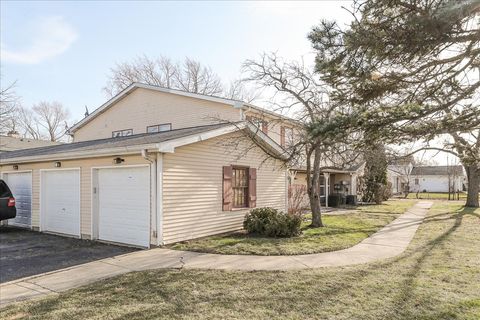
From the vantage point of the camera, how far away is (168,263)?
25.4 feet

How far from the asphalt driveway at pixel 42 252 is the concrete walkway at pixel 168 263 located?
0.49 metres

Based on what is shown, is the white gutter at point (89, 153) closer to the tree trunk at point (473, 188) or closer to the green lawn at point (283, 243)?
the green lawn at point (283, 243)

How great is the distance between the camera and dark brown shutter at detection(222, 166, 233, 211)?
38.5 ft

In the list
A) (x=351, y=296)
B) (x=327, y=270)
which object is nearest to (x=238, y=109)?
(x=327, y=270)

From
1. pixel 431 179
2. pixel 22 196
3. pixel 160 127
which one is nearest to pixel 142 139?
pixel 22 196

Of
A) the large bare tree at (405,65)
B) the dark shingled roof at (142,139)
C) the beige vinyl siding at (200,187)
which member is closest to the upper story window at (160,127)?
the dark shingled roof at (142,139)

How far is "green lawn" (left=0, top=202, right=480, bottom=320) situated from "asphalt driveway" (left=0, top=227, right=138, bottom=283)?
2.13 meters

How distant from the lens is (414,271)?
7000 millimetres

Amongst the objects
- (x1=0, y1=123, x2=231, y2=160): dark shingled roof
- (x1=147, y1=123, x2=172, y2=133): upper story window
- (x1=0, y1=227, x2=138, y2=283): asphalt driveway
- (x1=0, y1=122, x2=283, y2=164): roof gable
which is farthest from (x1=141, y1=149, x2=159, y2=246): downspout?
(x1=147, y1=123, x2=172, y2=133): upper story window

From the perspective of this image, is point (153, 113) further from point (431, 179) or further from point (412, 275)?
point (431, 179)

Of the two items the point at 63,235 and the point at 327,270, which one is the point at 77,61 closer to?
the point at 63,235

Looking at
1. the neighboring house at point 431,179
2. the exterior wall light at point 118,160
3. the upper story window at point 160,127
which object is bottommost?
the neighboring house at point 431,179

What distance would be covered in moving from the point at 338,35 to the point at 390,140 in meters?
2.10

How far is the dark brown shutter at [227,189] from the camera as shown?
1174 centimetres
